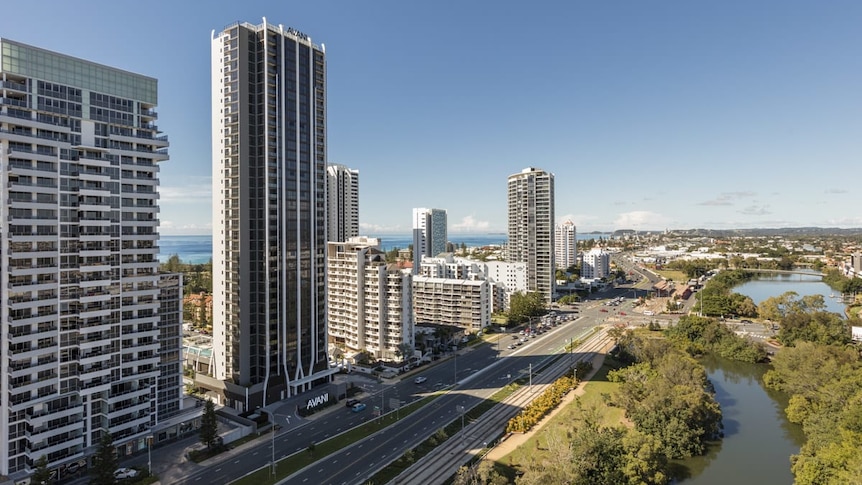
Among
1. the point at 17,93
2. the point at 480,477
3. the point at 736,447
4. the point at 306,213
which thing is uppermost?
the point at 17,93

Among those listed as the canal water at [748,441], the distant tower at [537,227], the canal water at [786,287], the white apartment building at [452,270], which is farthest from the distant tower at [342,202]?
the canal water at [786,287]

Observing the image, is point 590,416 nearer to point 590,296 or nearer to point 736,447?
point 736,447

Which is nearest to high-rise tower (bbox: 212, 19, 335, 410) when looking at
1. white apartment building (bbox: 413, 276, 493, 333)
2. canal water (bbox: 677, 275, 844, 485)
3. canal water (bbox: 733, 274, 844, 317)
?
white apartment building (bbox: 413, 276, 493, 333)

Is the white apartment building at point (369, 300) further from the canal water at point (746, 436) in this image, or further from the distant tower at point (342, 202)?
the canal water at point (746, 436)

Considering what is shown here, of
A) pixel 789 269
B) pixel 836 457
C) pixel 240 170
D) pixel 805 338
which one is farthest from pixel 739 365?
pixel 789 269

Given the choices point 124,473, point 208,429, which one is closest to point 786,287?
point 208,429

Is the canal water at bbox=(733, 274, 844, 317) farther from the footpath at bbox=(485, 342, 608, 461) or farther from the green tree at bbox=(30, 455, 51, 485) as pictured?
the green tree at bbox=(30, 455, 51, 485)

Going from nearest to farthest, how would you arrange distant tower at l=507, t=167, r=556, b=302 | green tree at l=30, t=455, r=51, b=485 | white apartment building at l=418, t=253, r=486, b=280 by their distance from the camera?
green tree at l=30, t=455, r=51, b=485, white apartment building at l=418, t=253, r=486, b=280, distant tower at l=507, t=167, r=556, b=302
